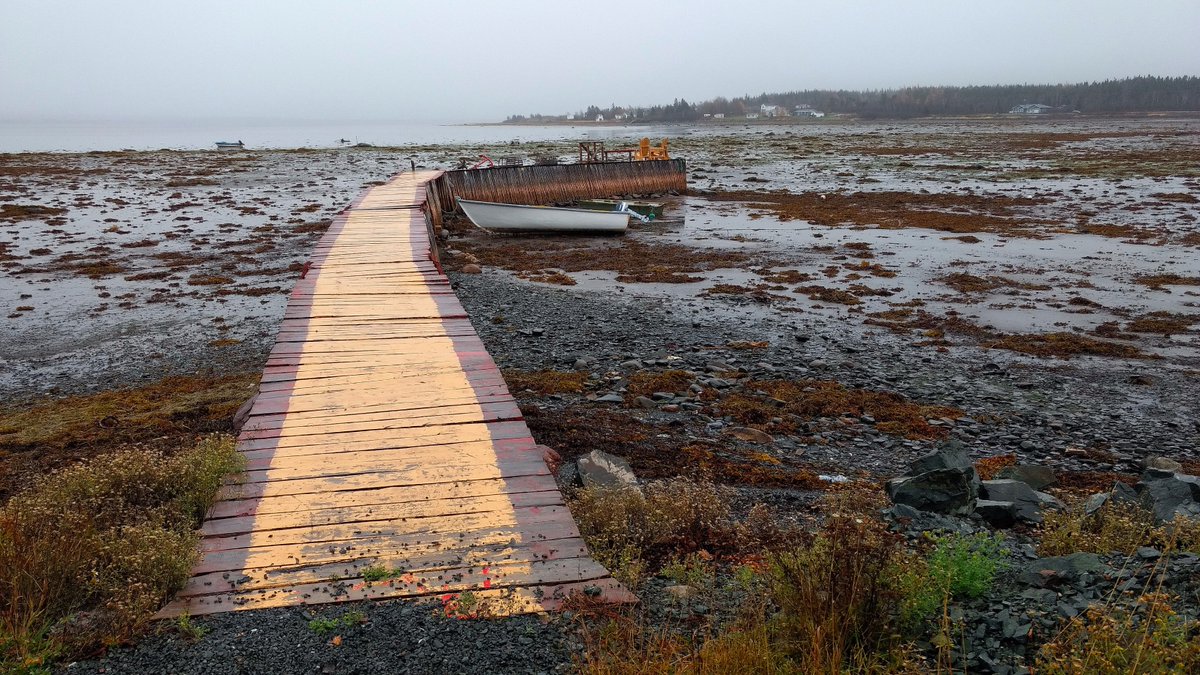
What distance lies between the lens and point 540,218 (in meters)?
23.9

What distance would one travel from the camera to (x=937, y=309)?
1484cm

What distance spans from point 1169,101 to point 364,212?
17441cm

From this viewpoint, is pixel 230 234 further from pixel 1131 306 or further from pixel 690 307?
pixel 1131 306

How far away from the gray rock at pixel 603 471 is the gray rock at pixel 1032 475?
3.31 meters

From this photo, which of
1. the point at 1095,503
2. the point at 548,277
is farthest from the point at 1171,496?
the point at 548,277

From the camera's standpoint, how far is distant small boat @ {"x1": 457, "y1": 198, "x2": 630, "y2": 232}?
23844mm

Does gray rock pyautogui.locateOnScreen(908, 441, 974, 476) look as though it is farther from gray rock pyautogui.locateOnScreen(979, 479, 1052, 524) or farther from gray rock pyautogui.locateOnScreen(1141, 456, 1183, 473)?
gray rock pyautogui.locateOnScreen(1141, 456, 1183, 473)

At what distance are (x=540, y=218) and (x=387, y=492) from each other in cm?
1942

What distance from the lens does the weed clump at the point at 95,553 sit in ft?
11.7

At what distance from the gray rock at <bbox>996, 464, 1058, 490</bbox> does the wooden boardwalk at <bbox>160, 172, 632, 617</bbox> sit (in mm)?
4378

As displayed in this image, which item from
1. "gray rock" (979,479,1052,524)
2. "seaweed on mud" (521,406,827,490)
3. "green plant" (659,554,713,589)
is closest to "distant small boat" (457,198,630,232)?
"seaweed on mud" (521,406,827,490)

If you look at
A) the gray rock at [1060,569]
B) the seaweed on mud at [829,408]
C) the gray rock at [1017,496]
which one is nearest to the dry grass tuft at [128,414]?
the seaweed on mud at [829,408]

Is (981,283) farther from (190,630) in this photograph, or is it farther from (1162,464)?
(190,630)

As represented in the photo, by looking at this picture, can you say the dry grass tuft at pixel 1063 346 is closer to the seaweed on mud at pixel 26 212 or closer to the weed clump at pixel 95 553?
the weed clump at pixel 95 553
